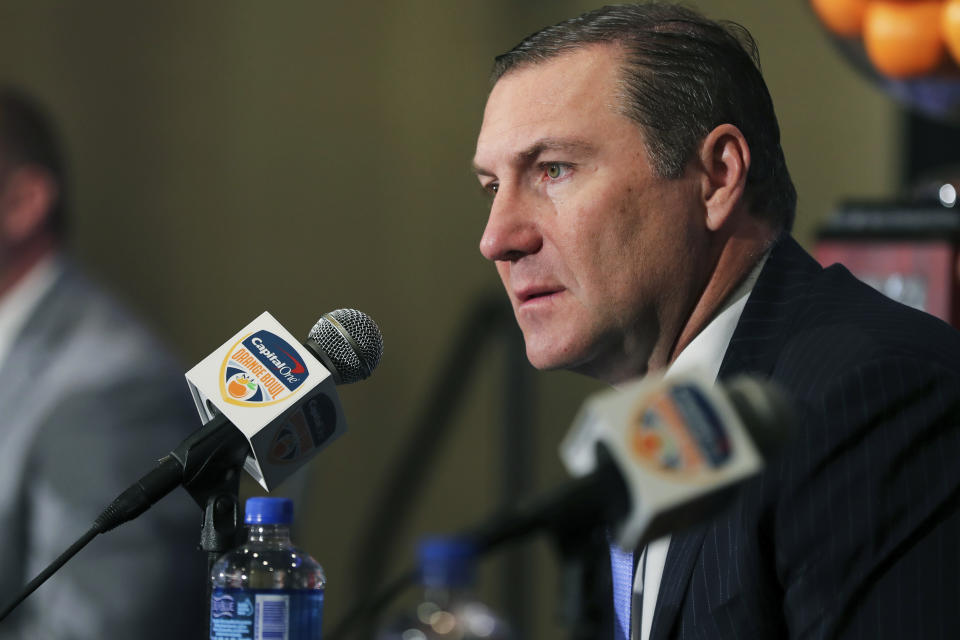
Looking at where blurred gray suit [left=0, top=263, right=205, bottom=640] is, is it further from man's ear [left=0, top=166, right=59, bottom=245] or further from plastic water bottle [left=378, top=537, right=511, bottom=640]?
plastic water bottle [left=378, top=537, right=511, bottom=640]

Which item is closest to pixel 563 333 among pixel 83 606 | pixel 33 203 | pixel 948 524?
A: pixel 948 524

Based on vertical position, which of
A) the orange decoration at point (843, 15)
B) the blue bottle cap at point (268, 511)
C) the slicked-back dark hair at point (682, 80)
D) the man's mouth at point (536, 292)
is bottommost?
the blue bottle cap at point (268, 511)

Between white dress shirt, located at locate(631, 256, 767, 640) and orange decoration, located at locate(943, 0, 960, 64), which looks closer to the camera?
white dress shirt, located at locate(631, 256, 767, 640)

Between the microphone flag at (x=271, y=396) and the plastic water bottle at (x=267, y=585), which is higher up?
the microphone flag at (x=271, y=396)

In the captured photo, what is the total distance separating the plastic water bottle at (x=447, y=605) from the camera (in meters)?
0.74

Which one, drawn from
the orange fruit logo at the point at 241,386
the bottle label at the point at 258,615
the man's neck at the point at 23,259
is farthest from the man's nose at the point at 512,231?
the man's neck at the point at 23,259

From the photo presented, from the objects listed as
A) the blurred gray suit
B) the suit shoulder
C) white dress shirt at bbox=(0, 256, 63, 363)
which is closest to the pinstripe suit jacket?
the suit shoulder

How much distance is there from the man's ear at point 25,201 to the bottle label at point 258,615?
2.77 m

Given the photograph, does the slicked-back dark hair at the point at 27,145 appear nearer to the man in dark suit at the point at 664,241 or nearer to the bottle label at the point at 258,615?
the man in dark suit at the point at 664,241

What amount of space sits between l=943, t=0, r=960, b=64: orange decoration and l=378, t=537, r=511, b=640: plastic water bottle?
1.44 m

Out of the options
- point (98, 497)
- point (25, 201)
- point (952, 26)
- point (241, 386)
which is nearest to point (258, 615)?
point (241, 386)

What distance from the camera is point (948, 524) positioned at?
1.13m

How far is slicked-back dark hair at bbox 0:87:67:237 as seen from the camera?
11.9 feet

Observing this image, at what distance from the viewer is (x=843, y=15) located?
6.79 ft
